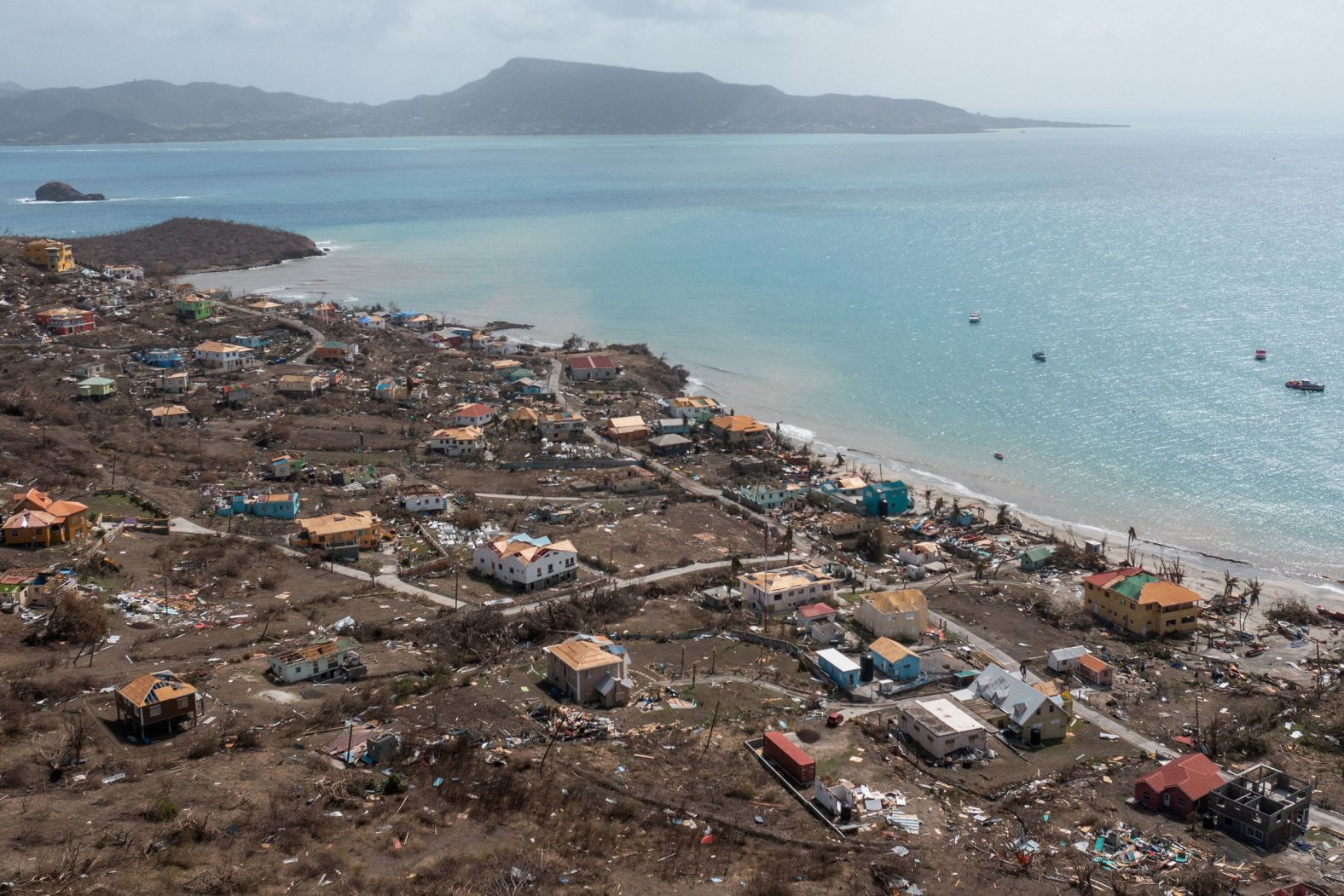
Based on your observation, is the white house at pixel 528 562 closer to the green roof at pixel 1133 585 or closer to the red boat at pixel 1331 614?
the green roof at pixel 1133 585

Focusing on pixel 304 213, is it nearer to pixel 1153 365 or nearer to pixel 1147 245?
pixel 1147 245

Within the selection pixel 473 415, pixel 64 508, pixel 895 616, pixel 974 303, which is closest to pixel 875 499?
pixel 895 616

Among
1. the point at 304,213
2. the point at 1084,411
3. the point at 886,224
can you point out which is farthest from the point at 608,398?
the point at 304,213

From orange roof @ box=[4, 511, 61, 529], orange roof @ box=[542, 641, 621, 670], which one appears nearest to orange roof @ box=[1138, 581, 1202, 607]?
orange roof @ box=[542, 641, 621, 670]

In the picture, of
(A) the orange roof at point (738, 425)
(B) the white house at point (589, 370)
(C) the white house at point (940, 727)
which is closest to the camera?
(C) the white house at point (940, 727)

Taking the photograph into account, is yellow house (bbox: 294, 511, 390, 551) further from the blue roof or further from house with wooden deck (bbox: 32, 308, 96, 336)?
house with wooden deck (bbox: 32, 308, 96, 336)

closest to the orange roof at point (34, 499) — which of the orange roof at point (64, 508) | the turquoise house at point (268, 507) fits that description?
the orange roof at point (64, 508)
